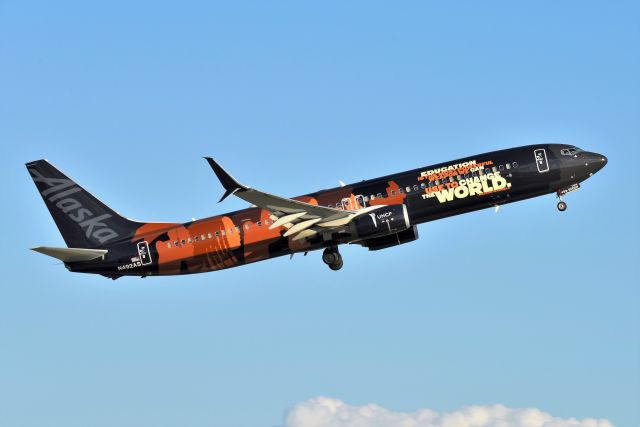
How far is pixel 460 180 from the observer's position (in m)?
79.4

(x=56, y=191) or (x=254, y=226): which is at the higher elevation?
(x=56, y=191)

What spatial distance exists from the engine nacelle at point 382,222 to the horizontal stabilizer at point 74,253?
61.5ft

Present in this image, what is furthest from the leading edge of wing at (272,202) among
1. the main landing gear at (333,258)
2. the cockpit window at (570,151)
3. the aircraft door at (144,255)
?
the cockpit window at (570,151)

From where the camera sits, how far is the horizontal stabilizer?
269 feet

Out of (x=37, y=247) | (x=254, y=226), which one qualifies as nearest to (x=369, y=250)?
(x=254, y=226)

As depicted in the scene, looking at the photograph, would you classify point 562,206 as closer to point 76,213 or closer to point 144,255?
point 144,255

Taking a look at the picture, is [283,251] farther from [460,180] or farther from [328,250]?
[460,180]

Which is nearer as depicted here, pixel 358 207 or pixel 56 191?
pixel 358 207

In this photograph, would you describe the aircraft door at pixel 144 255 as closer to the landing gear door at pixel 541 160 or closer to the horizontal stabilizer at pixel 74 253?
the horizontal stabilizer at pixel 74 253

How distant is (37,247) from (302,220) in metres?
17.7

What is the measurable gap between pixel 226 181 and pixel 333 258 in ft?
46.0

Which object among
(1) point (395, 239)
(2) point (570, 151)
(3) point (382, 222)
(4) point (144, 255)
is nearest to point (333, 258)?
(1) point (395, 239)

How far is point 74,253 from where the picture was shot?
83.4 metres

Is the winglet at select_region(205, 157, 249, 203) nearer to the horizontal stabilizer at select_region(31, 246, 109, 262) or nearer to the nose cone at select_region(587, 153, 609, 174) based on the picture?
the horizontal stabilizer at select_region(31, 246, 109, 262)
